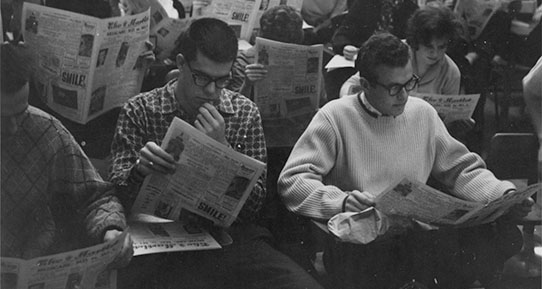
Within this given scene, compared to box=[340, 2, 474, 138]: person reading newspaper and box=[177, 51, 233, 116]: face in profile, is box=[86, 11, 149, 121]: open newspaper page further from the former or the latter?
box=[340, 2, 474, 138]: person reading newspaper

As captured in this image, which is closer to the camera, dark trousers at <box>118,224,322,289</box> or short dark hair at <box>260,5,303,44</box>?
dark trousers at <box>118,224,322,289</box>

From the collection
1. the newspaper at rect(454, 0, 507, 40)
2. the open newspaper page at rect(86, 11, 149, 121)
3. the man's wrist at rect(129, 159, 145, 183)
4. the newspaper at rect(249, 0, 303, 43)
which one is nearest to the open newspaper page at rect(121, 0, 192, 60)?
the open newspaper page at rect(86, 11, 149, 121)

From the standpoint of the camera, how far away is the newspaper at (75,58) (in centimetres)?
208

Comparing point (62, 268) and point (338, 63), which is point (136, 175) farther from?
point (338, 63)

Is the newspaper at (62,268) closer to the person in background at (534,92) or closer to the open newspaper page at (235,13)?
the open newspaper page at (235,13)

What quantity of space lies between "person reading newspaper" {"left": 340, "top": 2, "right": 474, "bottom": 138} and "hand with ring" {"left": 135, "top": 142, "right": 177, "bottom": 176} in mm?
945

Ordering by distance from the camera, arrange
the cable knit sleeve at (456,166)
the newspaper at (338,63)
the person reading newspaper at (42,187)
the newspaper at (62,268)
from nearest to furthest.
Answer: the newspaper at (62,268) → the person reading newspaper at (42,187) → the cable knit sleeve at (456,166) → the newspaper at (338,63)

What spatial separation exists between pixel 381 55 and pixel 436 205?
20.8 inches

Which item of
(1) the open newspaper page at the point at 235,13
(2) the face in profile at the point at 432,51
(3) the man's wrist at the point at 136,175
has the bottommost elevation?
(3) the man's wrist at the point at 136,175

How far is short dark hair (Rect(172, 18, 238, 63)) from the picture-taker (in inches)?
93.5

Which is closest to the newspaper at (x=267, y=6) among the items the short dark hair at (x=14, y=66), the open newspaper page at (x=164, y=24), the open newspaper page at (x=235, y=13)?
the open newspaper page at (x=235, y=13)

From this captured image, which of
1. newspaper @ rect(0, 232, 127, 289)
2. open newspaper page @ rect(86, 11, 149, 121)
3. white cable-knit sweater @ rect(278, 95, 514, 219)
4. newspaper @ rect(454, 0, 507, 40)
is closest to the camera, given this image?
newspaper @ rect(0, 232, 127, 289)

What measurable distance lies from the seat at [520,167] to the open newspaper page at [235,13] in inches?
35.1

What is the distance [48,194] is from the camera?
6.83ft
